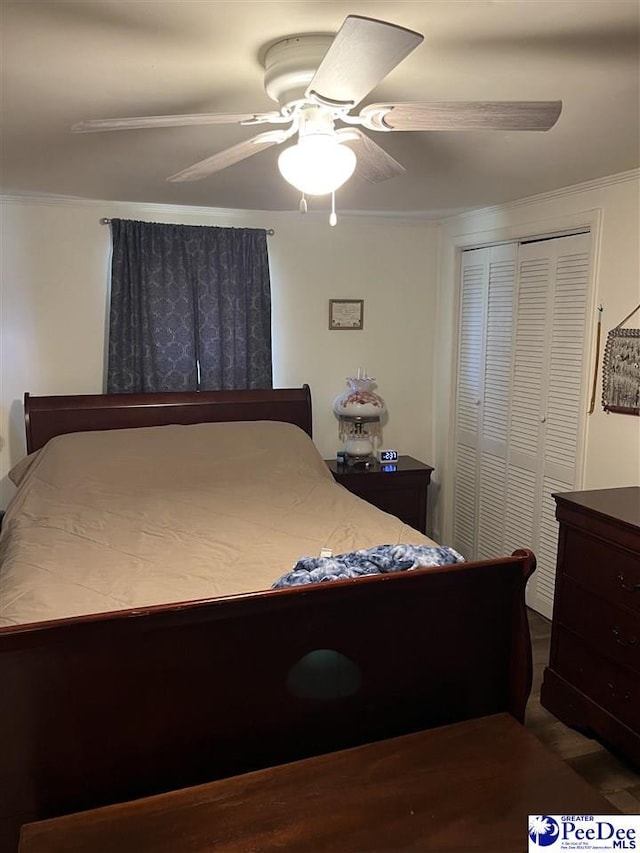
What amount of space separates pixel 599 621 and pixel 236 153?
2063 mm

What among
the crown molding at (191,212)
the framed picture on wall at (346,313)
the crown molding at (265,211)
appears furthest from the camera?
the framed picture on wall at (346,313)

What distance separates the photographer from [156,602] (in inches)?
76.5

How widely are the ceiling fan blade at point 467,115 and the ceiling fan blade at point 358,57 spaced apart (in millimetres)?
152

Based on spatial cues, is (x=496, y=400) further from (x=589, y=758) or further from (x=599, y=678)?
(x=589, y=758)

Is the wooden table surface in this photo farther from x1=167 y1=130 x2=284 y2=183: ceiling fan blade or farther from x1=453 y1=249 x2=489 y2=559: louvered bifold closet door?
x1=453 y1=249 x2=489 y2=559: louvered bifold closet door

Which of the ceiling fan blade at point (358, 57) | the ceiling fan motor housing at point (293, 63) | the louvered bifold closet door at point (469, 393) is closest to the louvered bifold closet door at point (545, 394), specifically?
the louvered bifold closet door at point (469, 393)

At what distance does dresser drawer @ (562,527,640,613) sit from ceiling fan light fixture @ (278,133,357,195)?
5.30 feet

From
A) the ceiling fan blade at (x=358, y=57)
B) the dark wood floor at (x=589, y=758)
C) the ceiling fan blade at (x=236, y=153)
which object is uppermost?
the ceiling fan blade at (x=358, y=57)

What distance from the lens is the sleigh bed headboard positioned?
138 inches

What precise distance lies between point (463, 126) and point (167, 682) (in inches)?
59.7

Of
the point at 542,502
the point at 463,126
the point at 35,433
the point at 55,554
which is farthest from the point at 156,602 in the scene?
the point at 542,502

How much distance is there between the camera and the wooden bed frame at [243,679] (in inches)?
57.2

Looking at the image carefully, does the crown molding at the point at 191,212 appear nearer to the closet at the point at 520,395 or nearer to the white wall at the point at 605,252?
the closet at the point at 520,395

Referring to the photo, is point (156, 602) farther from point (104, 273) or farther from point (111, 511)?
point (104, 273)
